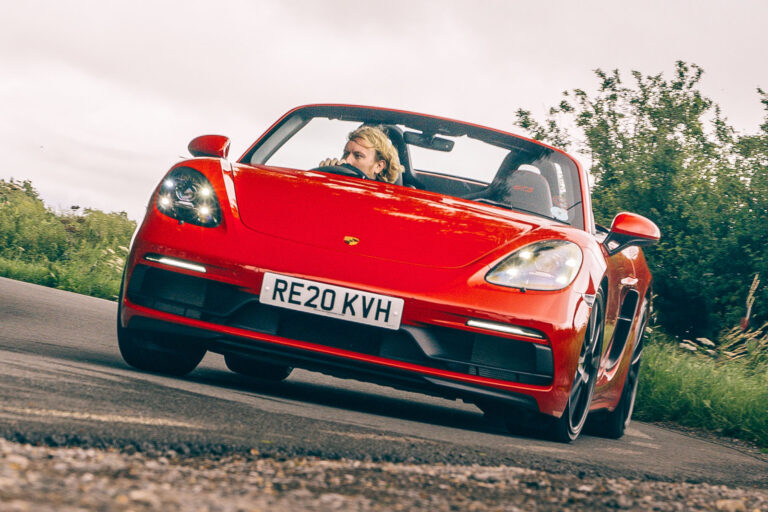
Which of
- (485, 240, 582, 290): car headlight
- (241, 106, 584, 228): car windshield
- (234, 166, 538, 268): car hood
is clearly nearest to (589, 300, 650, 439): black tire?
(241, 106, 584, 228): car windshield

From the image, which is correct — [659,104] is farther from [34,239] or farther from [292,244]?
[292,244]

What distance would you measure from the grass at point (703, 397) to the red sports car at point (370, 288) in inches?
97.7

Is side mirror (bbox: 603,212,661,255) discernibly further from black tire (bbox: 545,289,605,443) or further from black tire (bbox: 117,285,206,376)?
black tire (bbox: 117,285,206,376)

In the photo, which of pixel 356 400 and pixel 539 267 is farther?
pixel 356 400

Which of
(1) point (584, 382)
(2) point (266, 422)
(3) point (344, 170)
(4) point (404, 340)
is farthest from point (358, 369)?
(3) point (344, 170)

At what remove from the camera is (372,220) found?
14.0 ft

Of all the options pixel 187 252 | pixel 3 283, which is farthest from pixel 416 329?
pixel 3 283

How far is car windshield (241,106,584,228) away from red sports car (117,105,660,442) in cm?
62

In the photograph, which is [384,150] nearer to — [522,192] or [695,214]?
[522,192]

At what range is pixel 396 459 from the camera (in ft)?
10.2

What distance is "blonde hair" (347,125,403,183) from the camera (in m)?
5.41

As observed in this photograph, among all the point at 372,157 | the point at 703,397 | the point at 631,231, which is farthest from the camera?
the point at 703,397

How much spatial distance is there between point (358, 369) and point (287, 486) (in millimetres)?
1573

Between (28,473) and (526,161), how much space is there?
145 inches
